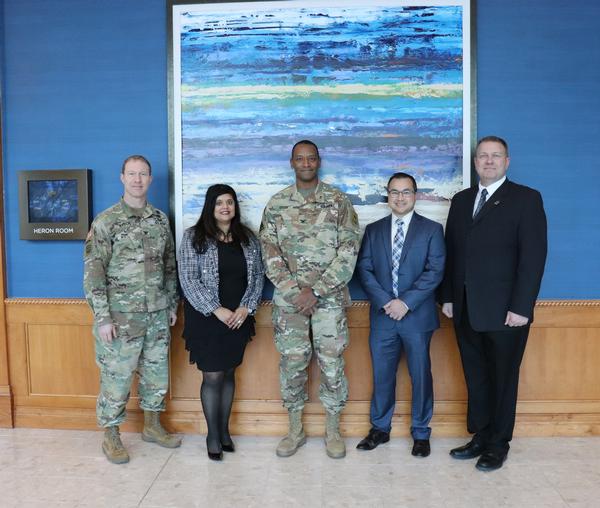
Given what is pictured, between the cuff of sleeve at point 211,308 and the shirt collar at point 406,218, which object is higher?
the shirt collar at point 406,218

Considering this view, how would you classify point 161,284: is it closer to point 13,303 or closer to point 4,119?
point 13,303

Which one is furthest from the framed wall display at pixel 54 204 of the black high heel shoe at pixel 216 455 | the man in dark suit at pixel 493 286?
the man in dark suit at pixel 493 286

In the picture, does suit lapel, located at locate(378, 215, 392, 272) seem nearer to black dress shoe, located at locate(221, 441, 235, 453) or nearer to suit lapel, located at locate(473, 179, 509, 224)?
suit lapel, located at locate(473, 179, 509, 224)

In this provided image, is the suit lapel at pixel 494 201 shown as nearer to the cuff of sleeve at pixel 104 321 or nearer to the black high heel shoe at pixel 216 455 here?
the black high heel shoe at pixel 216 455

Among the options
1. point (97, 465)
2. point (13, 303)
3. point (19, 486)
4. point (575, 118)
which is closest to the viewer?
point (19, 486)

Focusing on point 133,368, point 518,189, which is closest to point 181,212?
point 133,368

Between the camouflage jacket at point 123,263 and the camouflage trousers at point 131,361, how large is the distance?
8cm

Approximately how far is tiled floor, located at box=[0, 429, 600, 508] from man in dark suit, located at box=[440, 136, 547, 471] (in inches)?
9.2

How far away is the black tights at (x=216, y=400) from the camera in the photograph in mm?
2838

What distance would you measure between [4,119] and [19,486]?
7.43 ft

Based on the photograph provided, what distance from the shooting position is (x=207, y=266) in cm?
280

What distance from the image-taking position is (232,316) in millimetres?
2795

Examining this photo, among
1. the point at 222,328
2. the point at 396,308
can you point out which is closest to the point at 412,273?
the point at 396,308

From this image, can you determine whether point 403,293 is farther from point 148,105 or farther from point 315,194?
point 148,105
